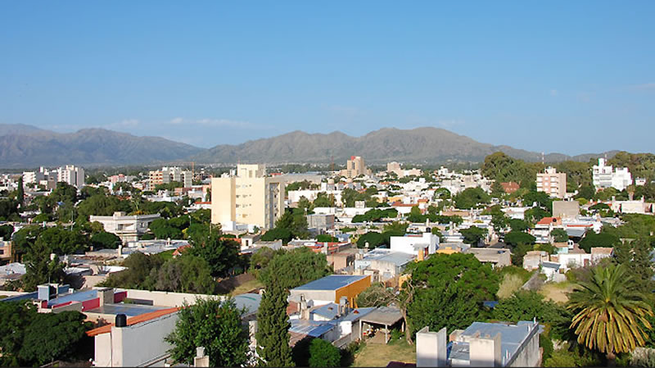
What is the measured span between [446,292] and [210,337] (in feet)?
22.5

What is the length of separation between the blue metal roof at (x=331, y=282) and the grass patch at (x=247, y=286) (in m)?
3.81

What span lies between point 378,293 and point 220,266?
8605mm

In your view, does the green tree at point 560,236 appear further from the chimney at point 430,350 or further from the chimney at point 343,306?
the chimney at point 430,350

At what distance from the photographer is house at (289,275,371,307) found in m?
19.2

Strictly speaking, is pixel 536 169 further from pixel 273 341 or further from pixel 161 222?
pixel 273 341

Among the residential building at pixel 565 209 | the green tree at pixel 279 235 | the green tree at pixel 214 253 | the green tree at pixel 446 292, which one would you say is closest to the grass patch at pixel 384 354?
the green tree at pixel 446 292

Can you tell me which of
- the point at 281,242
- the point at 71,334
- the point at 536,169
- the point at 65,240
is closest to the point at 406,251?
the point at 281,242

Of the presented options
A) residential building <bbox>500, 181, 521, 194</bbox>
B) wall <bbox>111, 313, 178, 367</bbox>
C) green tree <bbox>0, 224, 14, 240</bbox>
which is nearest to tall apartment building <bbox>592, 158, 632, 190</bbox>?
residential building <bbox>500, 181, 521, 194</bbox>

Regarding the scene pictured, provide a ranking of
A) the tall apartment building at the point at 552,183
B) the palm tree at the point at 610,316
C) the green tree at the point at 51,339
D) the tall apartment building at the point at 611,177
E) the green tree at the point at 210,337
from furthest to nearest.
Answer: the tall apartment building at the point at 611,177
the tall apartment building at the point at 552,183
the palm tree at the point at 610,316
the green tree at the point at 51,339
the green tree at the point at 210,337

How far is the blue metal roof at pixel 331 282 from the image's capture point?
20.0 m

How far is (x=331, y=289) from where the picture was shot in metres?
19.4

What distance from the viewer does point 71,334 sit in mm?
12945

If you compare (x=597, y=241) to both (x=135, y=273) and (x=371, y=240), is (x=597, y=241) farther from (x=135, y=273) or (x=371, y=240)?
(x=135, y=273)

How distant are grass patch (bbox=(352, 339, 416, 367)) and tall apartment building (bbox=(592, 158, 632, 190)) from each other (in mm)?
62436
